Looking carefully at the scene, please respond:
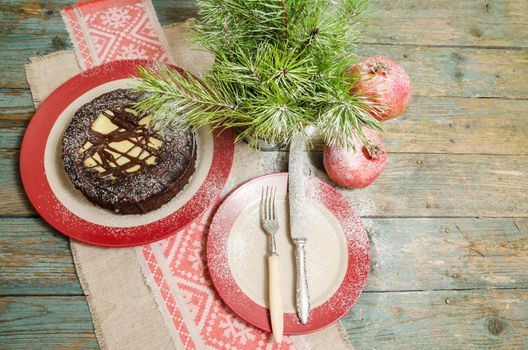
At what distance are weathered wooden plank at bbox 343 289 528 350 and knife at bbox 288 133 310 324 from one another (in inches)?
6.2

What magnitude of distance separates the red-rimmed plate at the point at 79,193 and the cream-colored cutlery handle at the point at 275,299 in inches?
8.6

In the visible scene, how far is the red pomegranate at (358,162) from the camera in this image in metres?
1.04

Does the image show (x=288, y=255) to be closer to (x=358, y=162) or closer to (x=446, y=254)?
(x=358, y=162)

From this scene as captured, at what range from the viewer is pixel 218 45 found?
88cm

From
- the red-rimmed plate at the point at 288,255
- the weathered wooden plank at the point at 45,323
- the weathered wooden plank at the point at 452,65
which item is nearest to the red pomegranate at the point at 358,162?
the red-rimmed plate at the point at 288,255

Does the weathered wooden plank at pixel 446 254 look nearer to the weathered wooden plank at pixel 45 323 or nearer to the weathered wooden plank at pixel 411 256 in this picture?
the weathered wooden plank at pixel 411 256

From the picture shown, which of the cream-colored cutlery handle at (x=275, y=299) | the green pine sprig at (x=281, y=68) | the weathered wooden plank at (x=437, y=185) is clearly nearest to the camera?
the green pine sprig at (x=281, y=68)

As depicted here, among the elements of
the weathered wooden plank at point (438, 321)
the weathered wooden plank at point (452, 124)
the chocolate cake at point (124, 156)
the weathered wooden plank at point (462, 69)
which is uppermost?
the chocolate cake at point (124, 156)

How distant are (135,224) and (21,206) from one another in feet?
1.04

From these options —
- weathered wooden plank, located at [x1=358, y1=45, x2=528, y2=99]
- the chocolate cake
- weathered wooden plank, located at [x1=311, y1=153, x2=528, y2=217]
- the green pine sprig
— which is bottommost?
weathered wooden plank, located at [x1=311, y1=153, x2=528, y2=217]

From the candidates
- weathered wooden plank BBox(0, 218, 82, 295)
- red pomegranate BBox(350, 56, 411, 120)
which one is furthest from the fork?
weathered wooden plank BBox(0, 218, 82, 295)

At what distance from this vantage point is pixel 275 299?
943mm

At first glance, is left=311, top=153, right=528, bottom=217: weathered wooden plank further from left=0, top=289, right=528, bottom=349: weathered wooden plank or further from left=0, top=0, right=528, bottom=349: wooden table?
left=0, top=289, right=528, bottom=349: weathered wooden plank

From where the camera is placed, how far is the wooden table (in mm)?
1049
